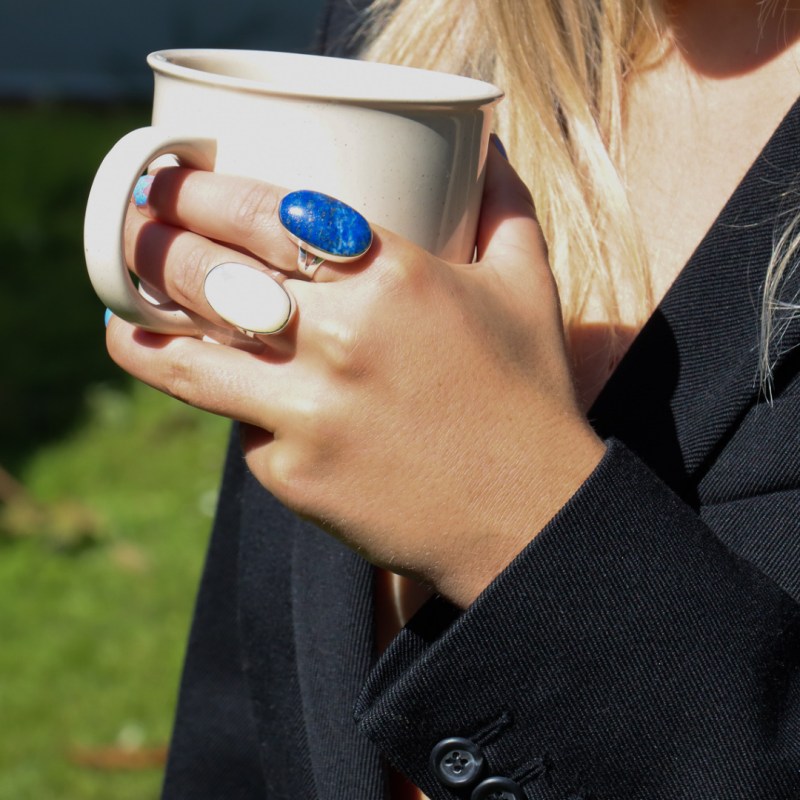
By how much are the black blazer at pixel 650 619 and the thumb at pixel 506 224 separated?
0.54 feet

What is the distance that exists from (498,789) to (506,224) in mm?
460

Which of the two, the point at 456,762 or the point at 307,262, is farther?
the point at 456,762

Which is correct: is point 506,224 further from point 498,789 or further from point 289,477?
point 498,789

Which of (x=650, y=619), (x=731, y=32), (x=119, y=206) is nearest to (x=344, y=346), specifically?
(x=119, y=206)

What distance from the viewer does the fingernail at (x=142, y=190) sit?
820 mm

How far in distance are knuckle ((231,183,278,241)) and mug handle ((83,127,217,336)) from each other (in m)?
0.06

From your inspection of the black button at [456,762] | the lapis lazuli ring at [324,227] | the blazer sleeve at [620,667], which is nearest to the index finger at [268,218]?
the lapis lazuli ring at [324,227]

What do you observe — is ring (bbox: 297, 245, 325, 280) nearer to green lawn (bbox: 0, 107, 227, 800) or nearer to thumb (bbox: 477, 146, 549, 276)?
thumb (bbox: 477, 146, 549, 276)

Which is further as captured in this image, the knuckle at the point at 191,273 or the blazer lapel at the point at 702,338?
the blazer lapel at the point at 702,338

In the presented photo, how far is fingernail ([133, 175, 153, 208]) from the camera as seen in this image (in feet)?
2.69

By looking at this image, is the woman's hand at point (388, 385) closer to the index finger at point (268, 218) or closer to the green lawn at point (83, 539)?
the index finger at point (268, 218)

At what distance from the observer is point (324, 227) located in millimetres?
752

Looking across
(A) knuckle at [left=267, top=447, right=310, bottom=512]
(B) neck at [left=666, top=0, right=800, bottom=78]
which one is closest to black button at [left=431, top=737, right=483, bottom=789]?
(A) knuckle at [left=267, top=447, right=310, bottom=512]

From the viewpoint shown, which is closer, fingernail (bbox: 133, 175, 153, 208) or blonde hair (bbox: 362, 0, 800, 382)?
fingernail (bbox: 133, 175, 153, 208)
